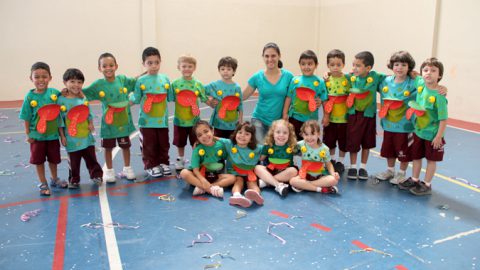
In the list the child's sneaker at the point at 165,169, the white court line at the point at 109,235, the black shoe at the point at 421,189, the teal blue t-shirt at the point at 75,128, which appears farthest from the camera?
the child's sneaker at the point at 165,169

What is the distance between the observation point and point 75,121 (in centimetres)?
→ 396

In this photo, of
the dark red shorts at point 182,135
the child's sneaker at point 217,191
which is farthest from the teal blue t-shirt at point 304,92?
the child's sneaker at point 217,191

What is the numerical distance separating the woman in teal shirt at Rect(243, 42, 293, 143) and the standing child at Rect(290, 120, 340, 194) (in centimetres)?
57

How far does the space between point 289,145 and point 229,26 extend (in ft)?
26.8

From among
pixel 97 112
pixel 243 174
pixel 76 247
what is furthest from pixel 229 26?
pixel 76 247

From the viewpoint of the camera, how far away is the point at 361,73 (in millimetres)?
4406

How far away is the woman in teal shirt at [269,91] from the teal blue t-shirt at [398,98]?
3.52 ft

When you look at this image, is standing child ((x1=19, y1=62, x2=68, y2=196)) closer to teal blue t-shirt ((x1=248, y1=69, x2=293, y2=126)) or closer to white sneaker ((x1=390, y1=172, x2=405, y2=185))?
teal blue t-shirt ((x1=248, y1=69, x2=293, y2=126))

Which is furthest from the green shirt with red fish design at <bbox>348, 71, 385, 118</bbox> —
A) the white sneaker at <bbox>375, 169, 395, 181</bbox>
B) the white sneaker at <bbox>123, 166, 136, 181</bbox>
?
the white sneaker at <bbox>123, 166, 136, 181</bbox>

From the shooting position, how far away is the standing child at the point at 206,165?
4.03 metres

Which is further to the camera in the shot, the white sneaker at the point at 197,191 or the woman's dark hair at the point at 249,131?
the woman's dark hair at the point at 249,131

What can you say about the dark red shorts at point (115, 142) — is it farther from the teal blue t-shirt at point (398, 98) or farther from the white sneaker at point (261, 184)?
the teal blue t-shirt at point (398, 98)

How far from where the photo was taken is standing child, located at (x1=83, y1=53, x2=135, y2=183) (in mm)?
4148

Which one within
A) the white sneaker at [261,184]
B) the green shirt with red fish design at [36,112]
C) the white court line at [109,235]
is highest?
the green shirt with red fish design at [36,112]
